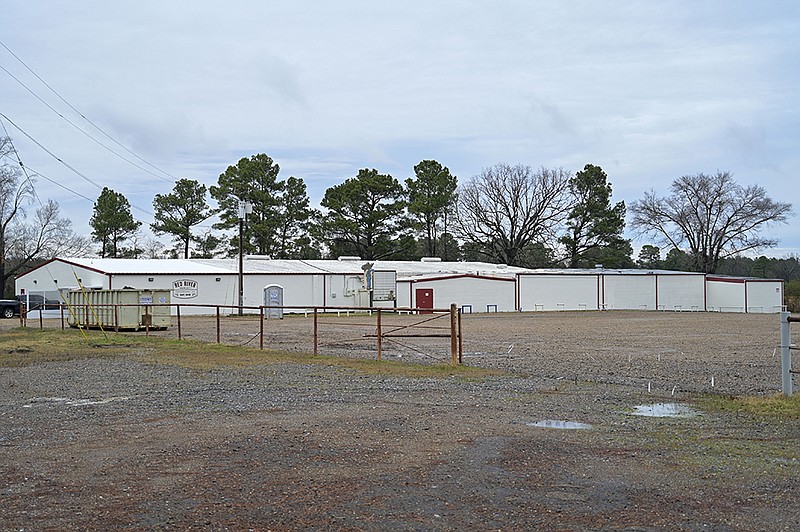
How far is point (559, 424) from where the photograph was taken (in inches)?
394

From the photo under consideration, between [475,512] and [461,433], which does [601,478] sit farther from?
[461,433]

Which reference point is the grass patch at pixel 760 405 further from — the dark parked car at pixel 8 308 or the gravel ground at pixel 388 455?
the dark parked car at pixel 8 308

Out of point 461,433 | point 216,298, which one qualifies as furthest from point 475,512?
point 216,298

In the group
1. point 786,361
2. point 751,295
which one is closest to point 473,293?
Answer: point 751,295

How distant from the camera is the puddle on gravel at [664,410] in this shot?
1084 centimetres

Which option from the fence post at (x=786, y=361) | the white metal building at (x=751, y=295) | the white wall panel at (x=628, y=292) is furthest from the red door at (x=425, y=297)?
the fence post at (x=786, y=361)

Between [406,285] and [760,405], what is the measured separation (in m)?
50.8

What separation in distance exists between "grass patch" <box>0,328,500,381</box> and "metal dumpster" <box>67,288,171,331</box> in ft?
13.9

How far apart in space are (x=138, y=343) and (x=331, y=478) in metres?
20.1

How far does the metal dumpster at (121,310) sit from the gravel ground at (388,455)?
1824 centimetres

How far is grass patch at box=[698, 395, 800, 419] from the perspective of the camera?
1061cm

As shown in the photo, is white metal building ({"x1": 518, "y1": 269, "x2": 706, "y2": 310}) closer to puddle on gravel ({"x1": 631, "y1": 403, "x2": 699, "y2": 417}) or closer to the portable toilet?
the portable toilet

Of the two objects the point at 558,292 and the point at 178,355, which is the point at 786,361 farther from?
the point at 558,292

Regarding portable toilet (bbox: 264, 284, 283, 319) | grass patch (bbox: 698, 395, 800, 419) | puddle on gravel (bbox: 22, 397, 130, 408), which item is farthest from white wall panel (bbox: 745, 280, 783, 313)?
puddle on gravel (bbox: 22, 397, 130, 408)
